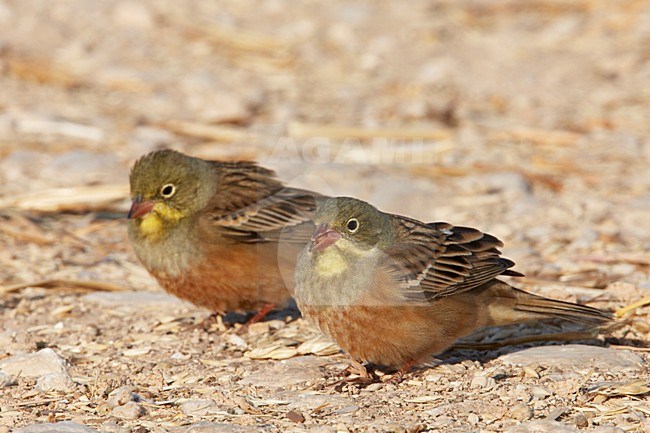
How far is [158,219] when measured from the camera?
22.4 ft

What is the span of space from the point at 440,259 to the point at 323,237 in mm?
750

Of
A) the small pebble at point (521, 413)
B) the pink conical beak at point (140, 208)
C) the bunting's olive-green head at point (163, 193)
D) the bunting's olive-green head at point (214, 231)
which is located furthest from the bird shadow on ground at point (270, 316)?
the small pebble at point (521, 413)

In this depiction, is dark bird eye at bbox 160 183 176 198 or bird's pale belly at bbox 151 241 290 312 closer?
bird's pale belly at bbox 151 241 290 312

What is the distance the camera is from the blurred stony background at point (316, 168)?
5434 mm

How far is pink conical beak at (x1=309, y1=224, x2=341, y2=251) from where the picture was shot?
5.57 m

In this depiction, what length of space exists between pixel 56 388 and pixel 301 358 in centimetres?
136

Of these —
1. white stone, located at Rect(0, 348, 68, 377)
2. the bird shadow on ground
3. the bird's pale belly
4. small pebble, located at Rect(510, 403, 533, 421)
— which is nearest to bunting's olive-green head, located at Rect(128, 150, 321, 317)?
the bird's pale belly

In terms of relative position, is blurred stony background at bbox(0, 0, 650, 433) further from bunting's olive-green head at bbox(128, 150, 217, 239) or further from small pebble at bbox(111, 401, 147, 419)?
bunting's olive-green head at bbox(128, 150, 217, 239)

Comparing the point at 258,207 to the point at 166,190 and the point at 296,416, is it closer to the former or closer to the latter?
the point at 166,190

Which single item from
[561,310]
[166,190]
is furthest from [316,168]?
[561,310]

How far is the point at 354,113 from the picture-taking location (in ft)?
38.7

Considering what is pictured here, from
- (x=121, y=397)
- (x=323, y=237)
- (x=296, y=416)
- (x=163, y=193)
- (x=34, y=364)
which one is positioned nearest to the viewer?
(x=296, y=416)

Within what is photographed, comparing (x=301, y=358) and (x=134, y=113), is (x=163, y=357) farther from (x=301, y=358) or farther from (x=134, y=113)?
(x=134, y=113)

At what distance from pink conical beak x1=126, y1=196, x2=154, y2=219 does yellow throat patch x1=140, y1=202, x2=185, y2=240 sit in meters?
0.02
